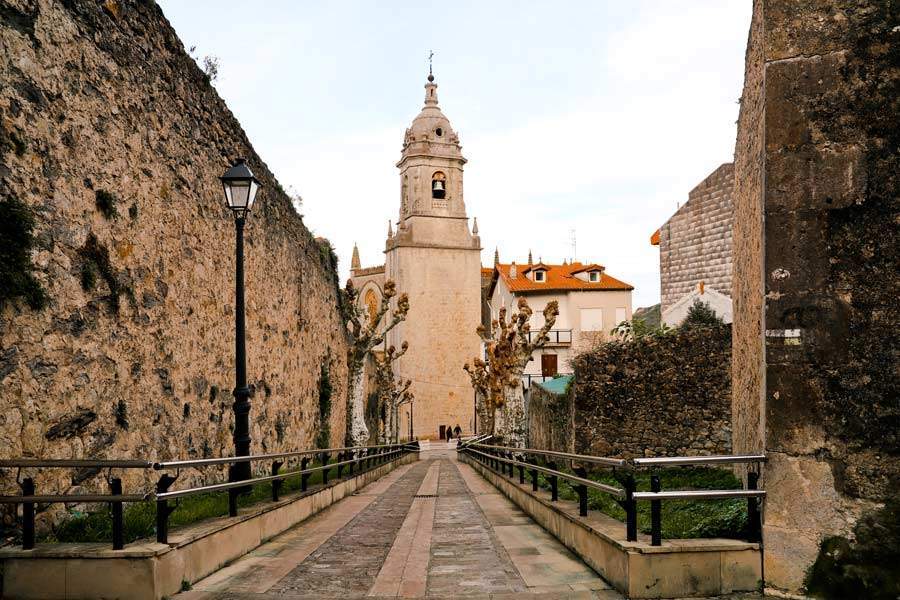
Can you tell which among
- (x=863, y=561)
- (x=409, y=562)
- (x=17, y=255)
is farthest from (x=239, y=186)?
(x=863, y=561)

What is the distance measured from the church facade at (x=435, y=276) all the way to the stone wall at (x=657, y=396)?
49.6 m

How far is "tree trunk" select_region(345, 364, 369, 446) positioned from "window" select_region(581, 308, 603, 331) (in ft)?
131

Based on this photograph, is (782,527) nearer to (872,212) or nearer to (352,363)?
(872,212)

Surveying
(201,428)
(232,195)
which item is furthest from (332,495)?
(232,195)

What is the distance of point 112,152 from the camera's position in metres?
8.48

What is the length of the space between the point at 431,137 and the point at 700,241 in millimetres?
45104

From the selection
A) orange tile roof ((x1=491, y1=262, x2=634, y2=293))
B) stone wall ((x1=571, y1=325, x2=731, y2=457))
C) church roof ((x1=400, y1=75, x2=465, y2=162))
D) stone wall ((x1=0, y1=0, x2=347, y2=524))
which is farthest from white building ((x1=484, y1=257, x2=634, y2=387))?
stone wall ((x1=0, y1=0, x2=347, y2=524))

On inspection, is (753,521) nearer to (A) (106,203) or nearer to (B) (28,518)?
(B) (28,518)

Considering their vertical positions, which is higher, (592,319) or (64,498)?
(592,319)

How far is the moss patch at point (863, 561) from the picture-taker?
5.41 m

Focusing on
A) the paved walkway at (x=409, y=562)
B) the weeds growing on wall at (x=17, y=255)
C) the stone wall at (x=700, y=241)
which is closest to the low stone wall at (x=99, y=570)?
the paved walkway at (x=409, y=562)

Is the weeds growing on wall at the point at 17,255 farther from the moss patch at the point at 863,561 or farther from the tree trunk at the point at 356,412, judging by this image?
the tree trunk at the point at 356,412

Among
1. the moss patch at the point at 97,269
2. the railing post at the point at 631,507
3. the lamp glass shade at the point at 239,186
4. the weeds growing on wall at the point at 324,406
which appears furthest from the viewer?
the weeds growing on wall at the point at 324,406

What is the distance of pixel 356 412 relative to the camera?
74.2ft
